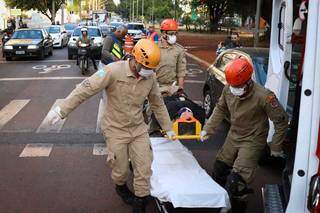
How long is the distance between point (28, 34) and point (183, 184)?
917 inches

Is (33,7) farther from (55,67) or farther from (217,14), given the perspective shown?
(55,67)

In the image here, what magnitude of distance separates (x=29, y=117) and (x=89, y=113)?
1.35 meters

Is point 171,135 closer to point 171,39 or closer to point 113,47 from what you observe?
point 171,39

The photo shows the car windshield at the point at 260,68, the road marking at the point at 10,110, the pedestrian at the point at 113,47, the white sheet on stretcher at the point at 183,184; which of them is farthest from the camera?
the road marking at the point at 10,110

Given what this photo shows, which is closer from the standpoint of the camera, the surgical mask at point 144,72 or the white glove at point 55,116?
the white glove at point 55,116

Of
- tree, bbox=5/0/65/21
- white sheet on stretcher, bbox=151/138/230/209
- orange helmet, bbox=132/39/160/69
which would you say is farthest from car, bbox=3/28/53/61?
tree, bbox=5/0/65/21

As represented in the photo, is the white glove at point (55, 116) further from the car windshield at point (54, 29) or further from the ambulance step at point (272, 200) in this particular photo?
the car windshield at point (54, 29)

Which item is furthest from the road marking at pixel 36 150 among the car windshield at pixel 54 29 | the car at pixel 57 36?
the car windshield at pixel 54 29

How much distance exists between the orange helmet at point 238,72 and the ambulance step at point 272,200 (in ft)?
3.31

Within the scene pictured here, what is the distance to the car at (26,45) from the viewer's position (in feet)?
82.2

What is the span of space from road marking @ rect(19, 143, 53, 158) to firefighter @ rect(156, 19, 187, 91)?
2162 mm

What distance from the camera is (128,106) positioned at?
16.8 feet

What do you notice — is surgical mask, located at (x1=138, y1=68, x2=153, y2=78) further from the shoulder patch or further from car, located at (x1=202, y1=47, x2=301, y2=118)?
car, located at (x1=202, y1=47, x2=301, y2=118)

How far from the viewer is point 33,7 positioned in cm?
6244
